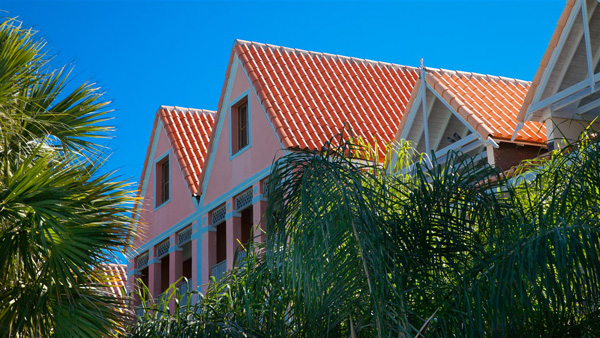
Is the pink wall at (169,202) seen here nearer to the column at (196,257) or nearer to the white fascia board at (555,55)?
the column at (196,257)

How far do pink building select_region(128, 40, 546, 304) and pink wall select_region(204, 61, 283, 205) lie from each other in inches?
1.1

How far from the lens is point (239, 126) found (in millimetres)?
22438

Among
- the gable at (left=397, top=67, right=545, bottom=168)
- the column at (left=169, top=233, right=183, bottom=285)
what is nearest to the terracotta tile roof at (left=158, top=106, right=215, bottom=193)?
the column at (left=169, top=233, right=183, bottom=285)

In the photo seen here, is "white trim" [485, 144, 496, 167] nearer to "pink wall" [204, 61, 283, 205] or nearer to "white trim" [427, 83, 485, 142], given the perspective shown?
"white trim" [427, 83, 485, 142]

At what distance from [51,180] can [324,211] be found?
4.08 m

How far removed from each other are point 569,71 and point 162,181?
13.1m

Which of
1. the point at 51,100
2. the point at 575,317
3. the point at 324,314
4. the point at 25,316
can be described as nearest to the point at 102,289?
the point at 25,316

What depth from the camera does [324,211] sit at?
7.74m

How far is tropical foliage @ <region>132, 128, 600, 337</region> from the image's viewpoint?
7.23 metres

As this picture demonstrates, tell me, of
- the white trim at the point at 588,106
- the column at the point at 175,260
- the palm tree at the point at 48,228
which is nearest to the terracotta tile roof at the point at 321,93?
the white trim at the point at 588,106

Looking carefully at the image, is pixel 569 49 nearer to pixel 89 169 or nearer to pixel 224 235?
pixel 89 169

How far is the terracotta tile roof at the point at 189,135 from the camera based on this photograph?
24.2 m

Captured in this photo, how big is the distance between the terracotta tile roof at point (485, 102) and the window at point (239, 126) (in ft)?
17.2

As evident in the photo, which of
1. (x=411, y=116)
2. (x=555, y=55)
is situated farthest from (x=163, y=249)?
(x=555, y=55)
